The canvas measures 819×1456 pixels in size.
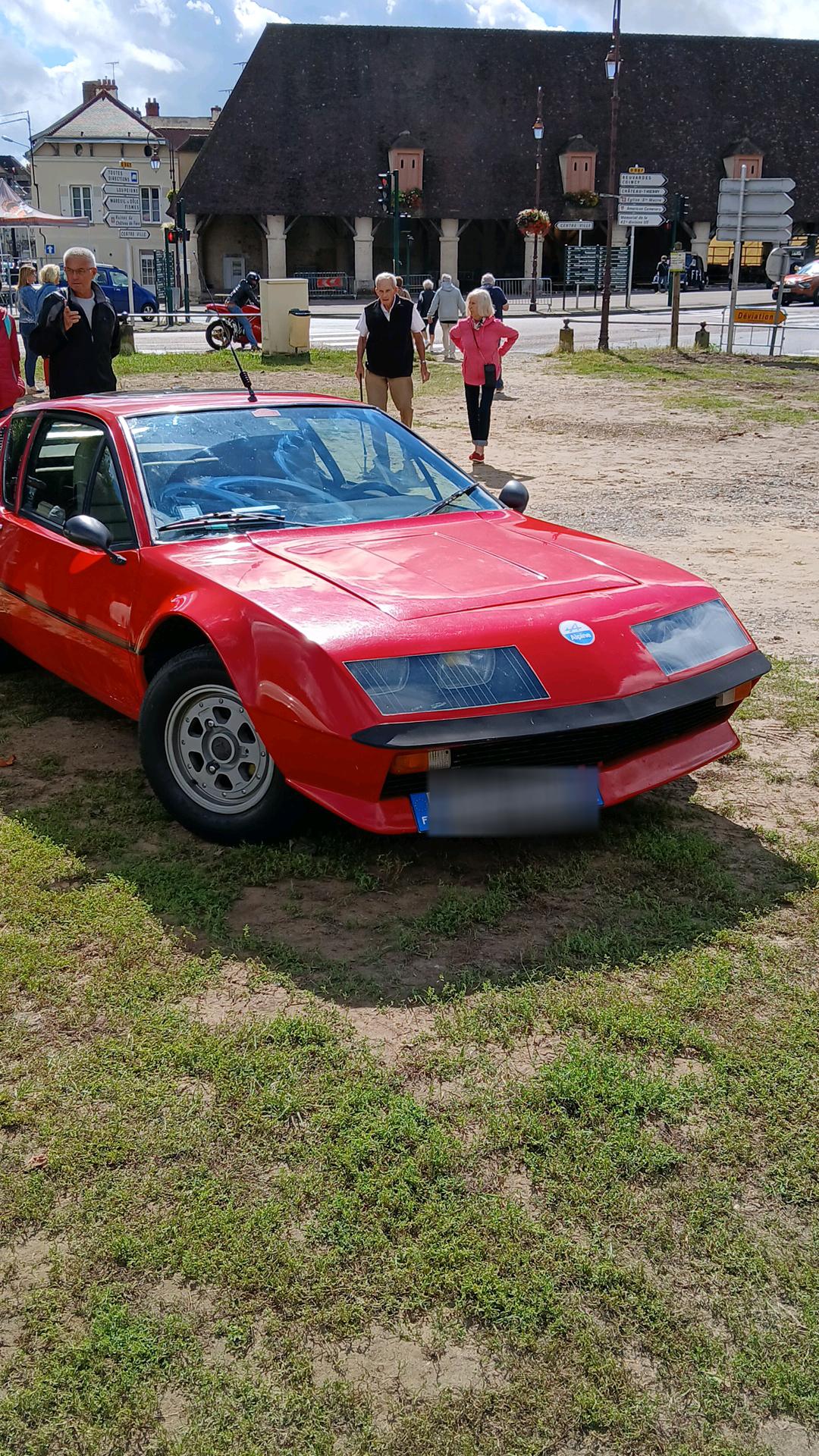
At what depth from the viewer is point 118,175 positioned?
101 ft

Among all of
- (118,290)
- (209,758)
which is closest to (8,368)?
(209,758)

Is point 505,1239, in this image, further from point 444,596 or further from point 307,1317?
point 444,596

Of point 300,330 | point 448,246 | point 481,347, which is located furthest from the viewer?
point 448,246

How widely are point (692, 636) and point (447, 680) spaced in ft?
3.32

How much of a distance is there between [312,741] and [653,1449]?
6.96 ft

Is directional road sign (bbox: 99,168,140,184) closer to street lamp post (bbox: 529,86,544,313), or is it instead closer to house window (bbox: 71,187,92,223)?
street lamp post (bbox: 529,86,544,313)

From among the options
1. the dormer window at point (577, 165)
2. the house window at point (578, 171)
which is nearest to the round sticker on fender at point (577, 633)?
the dormer window at point (577, 165)

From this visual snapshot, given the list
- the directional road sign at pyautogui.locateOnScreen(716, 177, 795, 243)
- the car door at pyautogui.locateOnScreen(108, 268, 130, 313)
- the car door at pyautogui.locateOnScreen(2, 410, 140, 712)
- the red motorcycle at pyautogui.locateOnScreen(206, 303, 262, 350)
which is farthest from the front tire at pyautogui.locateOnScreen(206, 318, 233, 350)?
the car door at pyautogui.locateOnScreen(2, 410, 140, 712)

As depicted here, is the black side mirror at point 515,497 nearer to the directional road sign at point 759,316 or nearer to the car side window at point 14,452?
the car side window at point 14,452

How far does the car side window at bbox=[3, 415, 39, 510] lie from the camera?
5953 millimetres

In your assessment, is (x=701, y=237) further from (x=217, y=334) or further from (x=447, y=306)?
(x=217, y=334)

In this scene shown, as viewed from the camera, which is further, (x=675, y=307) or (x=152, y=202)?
(x=152, y=202)

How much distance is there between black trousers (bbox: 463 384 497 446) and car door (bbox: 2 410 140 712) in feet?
25.9

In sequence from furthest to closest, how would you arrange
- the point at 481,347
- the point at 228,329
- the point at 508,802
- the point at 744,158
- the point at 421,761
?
the point at 744,158 → the point at 228,329 → the point at 481,347 → the point at 508,802 → the point at 421,761
